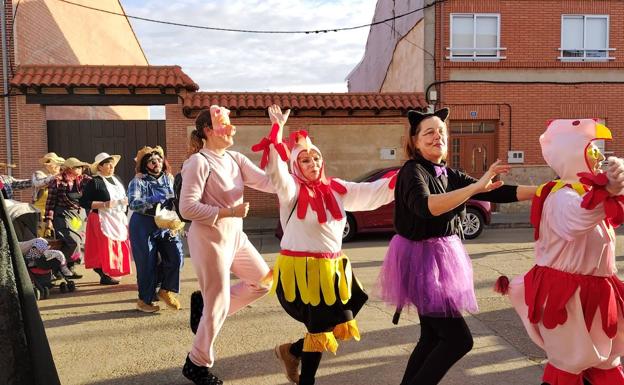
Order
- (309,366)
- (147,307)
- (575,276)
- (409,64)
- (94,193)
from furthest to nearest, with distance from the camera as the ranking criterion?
(409,64)
(94,193)
(147,307)
(309,366)
(575,276)

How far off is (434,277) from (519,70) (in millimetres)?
14067

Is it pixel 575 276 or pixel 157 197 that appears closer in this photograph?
pixel 575 276

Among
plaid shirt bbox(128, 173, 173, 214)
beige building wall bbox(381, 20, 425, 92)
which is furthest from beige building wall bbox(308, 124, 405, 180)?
plaid shirt bbox(128, 173, 173, 214)

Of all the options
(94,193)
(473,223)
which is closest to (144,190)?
(94,193)

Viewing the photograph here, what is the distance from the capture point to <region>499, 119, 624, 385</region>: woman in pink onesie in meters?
2.43

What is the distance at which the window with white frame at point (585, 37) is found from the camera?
15297 mm

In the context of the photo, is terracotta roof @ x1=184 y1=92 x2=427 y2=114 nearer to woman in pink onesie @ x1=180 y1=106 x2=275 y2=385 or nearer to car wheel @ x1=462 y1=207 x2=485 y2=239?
car wheel @ x1=462 y1=207 x2=485 y2=239

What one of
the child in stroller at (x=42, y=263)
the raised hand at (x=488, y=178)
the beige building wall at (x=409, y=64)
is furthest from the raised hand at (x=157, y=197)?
the beige building wall at (x=409, y=64)

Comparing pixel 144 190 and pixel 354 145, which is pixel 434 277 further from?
pixel 354 145

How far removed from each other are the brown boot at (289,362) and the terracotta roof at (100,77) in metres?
11.3

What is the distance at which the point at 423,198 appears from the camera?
2.64 m

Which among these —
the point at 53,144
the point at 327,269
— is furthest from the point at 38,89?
the point at 327,269

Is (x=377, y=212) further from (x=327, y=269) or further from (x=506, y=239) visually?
(x=327, y=269)

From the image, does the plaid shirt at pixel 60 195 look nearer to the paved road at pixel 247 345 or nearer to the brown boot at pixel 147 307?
the paved road at pixel 247 345
